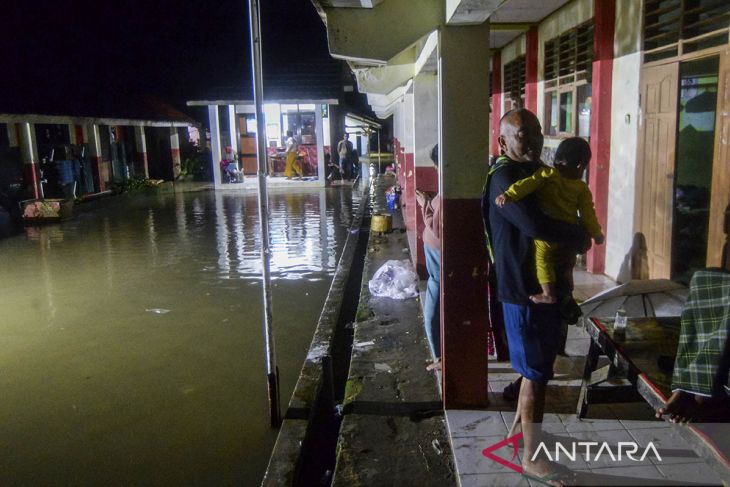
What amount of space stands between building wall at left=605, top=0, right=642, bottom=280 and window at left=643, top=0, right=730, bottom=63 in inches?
6.2

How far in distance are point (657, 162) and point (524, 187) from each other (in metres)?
3.45

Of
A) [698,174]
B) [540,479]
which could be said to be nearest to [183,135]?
[698,174]

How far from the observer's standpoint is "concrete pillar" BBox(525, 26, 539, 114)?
9.93 metres

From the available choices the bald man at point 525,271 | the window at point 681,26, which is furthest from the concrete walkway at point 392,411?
the window at point 681,26

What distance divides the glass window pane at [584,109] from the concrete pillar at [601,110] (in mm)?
862

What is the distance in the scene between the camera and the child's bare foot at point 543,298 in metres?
3.12

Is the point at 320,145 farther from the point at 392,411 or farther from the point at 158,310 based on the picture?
the point at 392,411

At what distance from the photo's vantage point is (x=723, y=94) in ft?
15.7

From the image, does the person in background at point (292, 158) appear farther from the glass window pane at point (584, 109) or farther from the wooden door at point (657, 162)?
the wooden door at point (657, 162)

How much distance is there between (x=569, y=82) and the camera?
27.6 ft

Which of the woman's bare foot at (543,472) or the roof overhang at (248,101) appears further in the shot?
the roof overhang at (248,101)

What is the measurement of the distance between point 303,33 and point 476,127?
118ft

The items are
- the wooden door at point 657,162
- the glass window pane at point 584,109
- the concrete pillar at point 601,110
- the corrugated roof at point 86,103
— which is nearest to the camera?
the wooden door at point 657,162

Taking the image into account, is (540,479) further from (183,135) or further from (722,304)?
(183,135)
